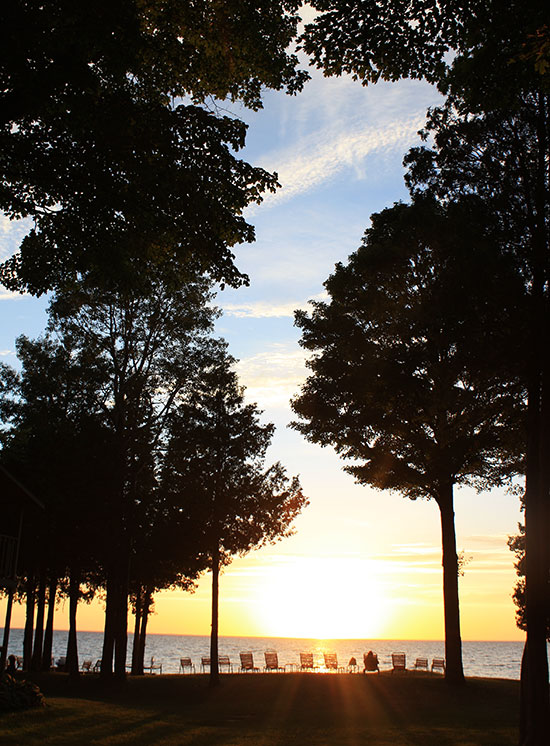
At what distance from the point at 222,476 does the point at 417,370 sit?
42.9 feet

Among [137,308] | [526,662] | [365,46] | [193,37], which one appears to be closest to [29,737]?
[526,662]

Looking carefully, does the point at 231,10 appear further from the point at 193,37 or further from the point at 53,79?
the point at 53,79

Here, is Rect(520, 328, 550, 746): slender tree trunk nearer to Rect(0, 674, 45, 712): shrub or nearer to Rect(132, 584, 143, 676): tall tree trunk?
Rect(0, 674, 45, 712): shrub

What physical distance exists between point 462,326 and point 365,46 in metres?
7.28

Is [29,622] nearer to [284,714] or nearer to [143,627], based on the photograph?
[143,627]

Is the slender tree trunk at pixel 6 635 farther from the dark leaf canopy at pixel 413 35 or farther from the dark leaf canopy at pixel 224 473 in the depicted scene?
the dark leaf canopy at pixel 413 35

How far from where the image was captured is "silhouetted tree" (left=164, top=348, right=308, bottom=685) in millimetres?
29625

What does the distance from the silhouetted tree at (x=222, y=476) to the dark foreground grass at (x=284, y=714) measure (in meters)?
5.66

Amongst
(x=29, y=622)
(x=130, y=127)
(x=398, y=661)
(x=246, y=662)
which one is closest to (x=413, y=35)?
(x=130, y=127)

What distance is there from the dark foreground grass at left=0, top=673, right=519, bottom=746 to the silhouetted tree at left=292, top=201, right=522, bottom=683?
8.85ft

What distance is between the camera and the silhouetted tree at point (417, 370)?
15.9 meters

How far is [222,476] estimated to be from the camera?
99.2 feet

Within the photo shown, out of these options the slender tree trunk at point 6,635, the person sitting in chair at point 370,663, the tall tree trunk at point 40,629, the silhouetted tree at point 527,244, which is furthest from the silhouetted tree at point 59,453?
the silhouetted tree at point 527,244

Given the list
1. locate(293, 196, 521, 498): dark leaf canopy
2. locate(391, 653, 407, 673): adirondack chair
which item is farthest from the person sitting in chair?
locate(293, 196, 521, 498): dark leaf canopy
